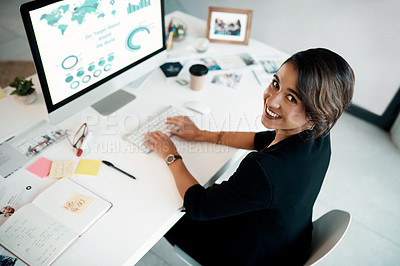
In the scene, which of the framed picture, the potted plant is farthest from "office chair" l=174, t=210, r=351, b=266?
the framed picture

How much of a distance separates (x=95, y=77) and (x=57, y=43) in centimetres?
23

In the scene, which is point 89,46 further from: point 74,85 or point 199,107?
point 199,107

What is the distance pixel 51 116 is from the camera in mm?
1127

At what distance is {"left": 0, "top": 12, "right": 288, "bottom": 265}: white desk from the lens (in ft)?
3.12

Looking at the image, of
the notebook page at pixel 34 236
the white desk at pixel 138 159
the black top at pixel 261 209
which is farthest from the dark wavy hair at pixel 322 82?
the notebook page at pixel 34 236

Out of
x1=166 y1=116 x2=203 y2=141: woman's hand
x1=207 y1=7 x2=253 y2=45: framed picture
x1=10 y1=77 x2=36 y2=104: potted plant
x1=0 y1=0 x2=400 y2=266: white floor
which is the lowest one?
x1=0 y1=0 x2=400 y2=266: white floor

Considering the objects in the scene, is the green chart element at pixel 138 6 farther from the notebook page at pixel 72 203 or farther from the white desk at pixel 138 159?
the notebook page at pixel 72 203

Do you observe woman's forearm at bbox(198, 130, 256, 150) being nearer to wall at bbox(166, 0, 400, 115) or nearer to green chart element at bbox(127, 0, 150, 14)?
green chart element at bbox(127, 0, 150, 14)

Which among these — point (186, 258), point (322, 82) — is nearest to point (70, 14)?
point (322, 82)

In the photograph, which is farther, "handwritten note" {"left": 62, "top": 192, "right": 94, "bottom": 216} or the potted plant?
the potted plant

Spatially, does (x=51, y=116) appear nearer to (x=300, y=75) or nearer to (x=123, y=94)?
(x=123, y=94)

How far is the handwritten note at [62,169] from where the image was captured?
1.11 m

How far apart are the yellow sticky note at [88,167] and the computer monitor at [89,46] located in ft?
0.60

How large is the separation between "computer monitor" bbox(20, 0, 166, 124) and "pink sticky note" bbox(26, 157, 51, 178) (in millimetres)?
156
